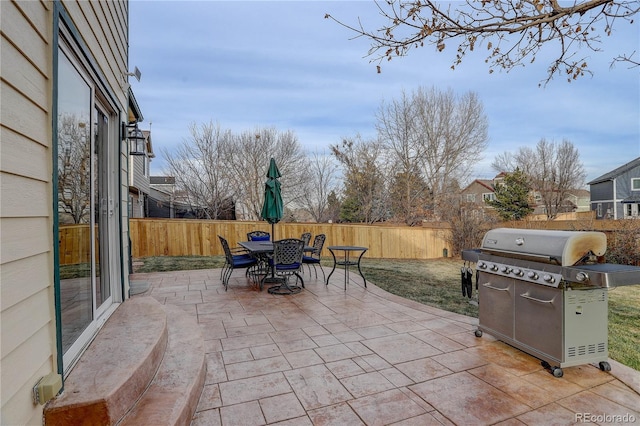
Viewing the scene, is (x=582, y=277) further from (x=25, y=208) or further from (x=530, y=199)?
(x=530, y=199)

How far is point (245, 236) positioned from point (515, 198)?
51.0 ft

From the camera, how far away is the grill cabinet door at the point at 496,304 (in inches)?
119

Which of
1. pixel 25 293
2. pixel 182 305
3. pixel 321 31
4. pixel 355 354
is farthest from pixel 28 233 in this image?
pixel 321 31

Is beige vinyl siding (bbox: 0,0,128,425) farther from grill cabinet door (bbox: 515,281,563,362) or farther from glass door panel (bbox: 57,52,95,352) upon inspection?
grill cabinet door (bbox: 515,281,563,362)

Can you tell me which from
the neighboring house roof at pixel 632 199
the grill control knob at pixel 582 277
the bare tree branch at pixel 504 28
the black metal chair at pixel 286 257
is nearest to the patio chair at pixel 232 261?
the black metal chair at pixel 286 257

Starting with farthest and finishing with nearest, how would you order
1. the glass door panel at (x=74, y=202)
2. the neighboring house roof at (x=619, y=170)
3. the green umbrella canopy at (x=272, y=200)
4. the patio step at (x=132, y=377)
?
1. the neighboring house roof at (x=619, y=170)
2. the green umbrella canopy at (x=272, y=200)
3. the glass door panel at (x=74, y=202)
4. the patio step at (x=132, y=377)

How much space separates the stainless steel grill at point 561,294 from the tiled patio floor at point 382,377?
0.60 ft

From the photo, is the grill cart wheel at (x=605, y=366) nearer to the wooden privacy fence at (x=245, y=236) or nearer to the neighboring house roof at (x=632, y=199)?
the wooden privacy fence at (x=245, y=236)

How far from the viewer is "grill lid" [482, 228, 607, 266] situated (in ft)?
8.36

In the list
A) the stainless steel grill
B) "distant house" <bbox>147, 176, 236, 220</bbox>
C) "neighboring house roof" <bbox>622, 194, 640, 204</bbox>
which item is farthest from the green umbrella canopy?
"neighboring house roof" <bbox>622, 194, 640, 204</bbox>

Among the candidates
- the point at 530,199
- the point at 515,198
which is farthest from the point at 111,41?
the point at 530,199

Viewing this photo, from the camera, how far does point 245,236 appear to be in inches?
428

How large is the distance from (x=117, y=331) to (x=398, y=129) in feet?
51.5

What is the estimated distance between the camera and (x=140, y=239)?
998cm
